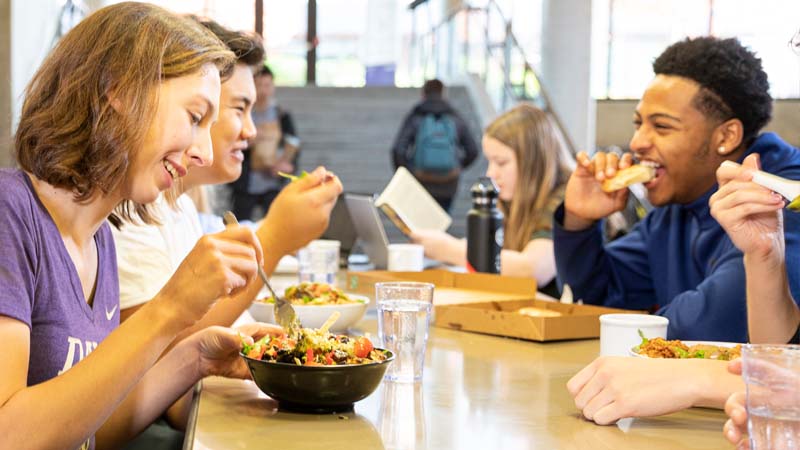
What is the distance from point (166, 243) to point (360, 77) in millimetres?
14607

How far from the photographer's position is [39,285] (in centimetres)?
140

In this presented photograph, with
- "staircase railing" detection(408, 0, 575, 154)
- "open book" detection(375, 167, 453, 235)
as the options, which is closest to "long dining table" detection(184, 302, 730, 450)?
"open book" detection(375, 167, 453, 235)

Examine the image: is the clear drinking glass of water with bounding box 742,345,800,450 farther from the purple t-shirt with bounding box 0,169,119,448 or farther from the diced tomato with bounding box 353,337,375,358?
the purple t-shirt with bounding box 0,169,119,448

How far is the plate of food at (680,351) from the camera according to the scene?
1494 millimetres

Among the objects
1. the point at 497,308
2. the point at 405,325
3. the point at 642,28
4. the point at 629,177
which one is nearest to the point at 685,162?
the point at 629,177

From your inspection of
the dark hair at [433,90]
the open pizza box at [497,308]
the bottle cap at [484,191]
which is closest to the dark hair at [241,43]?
the open pizza box at [497,308]

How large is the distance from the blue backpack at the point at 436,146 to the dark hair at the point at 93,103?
5.00 meters

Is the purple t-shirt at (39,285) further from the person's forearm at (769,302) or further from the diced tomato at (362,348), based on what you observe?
the person's forearm at (769,302)

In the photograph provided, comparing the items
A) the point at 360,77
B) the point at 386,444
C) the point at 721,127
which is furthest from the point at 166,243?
the point at 360,77

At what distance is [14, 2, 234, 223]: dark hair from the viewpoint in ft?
4.72

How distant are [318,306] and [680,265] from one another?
1005 mm

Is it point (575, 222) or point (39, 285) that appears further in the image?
point (575, 222)

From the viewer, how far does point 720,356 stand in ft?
4.95

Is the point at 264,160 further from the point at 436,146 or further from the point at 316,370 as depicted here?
the point at 316,370
